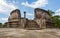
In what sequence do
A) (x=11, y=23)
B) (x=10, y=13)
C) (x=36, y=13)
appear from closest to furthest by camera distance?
(x=11, y=23)
(x=36, y=13)
(x=10, y=13)

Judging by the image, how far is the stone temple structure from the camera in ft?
69.2

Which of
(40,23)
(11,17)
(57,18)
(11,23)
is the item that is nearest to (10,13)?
(11,17)

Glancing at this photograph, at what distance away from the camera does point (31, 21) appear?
24.0m

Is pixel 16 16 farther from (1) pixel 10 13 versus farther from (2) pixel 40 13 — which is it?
(2) pixel 40 13

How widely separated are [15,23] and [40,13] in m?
5.46

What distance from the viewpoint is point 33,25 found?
75.5 feet

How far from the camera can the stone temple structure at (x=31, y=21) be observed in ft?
69.2

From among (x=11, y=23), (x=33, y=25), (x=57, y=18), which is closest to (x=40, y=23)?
(x=33, y=25)

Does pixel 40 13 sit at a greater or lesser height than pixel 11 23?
greater

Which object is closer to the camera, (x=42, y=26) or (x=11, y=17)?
(x=42, y=26)

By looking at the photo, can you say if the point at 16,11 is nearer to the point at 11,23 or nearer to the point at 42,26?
the point at 11,23

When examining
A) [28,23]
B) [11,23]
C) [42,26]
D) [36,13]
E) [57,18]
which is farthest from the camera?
[57,18]

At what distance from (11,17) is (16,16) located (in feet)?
3.71

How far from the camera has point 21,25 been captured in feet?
69.5
